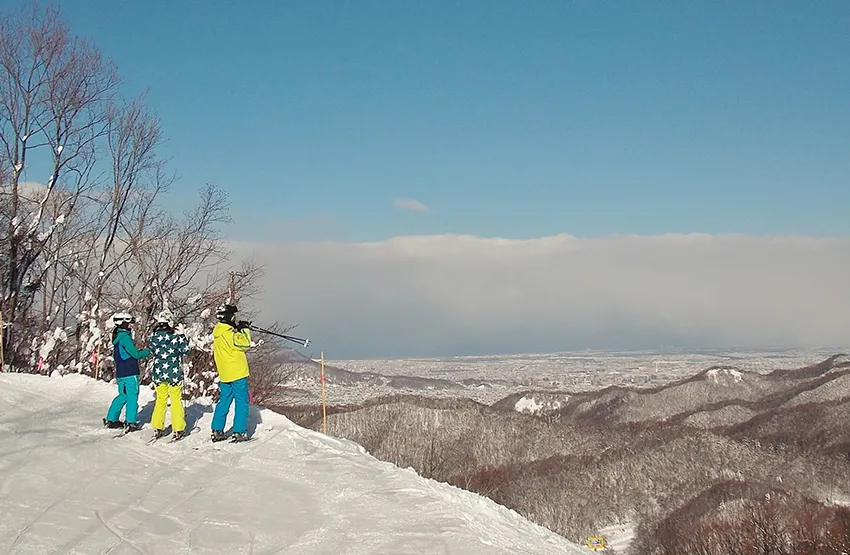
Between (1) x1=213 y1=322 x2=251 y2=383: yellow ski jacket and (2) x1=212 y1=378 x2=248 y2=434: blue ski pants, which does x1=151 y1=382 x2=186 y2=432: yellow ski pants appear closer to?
(2) x1=212 y1=378 x2=248 y2=434: blue ski pants

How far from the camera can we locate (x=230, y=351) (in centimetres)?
1180

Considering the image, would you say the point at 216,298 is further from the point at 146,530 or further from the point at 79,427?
the point at 146,530

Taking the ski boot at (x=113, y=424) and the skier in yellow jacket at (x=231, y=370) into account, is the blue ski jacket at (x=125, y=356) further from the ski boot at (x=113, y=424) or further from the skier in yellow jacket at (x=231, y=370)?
the skier in yellow jacket at (x=231, y=370)

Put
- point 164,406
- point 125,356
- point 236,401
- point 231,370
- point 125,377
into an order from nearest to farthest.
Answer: point 231,370
point 236,401
point 164,406
point 125,377
point 125,356

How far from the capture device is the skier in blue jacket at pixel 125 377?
12.5 meters

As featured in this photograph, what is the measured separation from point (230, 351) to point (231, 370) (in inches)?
12.4

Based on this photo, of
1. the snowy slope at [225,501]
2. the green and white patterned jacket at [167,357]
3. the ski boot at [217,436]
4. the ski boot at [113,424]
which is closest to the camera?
the snowy slope at [225,501]

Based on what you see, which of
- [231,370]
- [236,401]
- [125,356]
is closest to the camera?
[231,370]

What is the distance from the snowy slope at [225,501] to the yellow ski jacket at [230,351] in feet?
3.90

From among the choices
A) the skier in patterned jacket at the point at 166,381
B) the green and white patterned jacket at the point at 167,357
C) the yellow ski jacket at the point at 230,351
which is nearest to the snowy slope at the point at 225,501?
the skier in patterned jacket at the point at 166,381

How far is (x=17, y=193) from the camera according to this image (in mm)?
24531

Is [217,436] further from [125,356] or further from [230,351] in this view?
[125,356]

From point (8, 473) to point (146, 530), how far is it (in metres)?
3.07

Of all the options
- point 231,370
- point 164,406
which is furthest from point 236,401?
point 164,406
